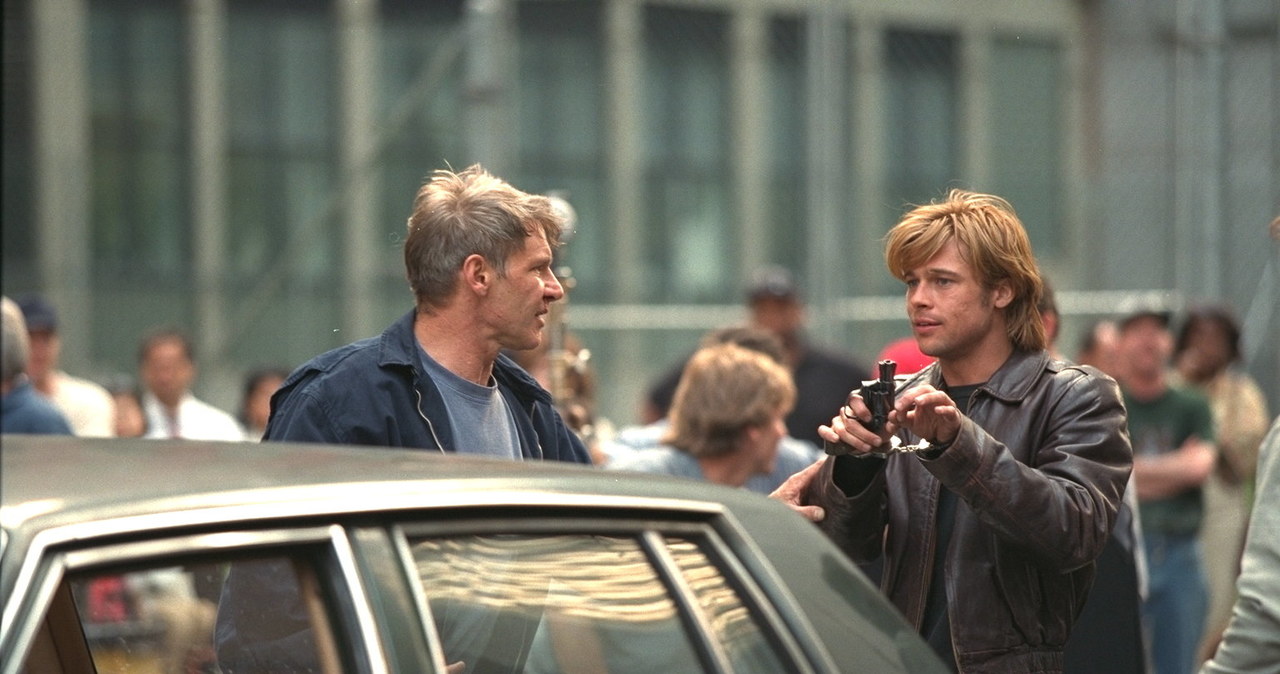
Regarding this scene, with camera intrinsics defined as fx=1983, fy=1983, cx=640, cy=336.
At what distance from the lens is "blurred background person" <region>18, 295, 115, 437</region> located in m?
8.99

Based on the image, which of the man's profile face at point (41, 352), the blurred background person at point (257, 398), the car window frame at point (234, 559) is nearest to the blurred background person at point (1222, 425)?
the blurred background person at point (257, 398)

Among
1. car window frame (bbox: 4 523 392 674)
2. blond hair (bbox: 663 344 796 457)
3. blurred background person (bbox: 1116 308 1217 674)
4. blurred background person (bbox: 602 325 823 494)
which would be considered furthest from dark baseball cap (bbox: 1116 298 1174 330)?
car window frame (bbox: 4 523 392 674)

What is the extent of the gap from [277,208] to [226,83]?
1.05m

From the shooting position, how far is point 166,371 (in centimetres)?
974

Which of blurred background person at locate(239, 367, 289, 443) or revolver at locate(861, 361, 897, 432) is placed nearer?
revolver at locate(861, 361, 897, 432)

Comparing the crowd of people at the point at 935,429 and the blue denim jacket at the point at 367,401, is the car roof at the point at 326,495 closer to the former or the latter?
the crowd of people at the point at 935,429

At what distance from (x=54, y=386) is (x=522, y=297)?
577 cm

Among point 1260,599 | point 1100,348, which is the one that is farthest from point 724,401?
point 1100,348

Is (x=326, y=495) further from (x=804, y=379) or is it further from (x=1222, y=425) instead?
A: (x=1222, y=425)

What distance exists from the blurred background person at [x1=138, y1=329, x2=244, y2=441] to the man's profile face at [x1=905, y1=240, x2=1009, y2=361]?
20.7ft

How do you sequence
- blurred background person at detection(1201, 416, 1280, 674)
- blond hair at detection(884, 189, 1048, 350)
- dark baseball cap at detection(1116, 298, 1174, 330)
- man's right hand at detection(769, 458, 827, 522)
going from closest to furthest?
blurred background person at detection(1201, 416, 1280, 674) → blond hair at detection(884, 189, 1048, 350) → man's right hand at detection(769, 458, 827, 522) → dark baseball cap at detection(1116, 298, 1174, 330)

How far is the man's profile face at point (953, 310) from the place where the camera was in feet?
12.4

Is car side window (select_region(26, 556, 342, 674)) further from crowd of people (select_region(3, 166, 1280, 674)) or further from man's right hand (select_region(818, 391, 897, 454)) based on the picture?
man's right hand (select_region(818, 391, 897, 454))

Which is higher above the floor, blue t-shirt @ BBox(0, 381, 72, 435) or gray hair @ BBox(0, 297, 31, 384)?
gray hair @ BBox(0, 297, 31, 384)
